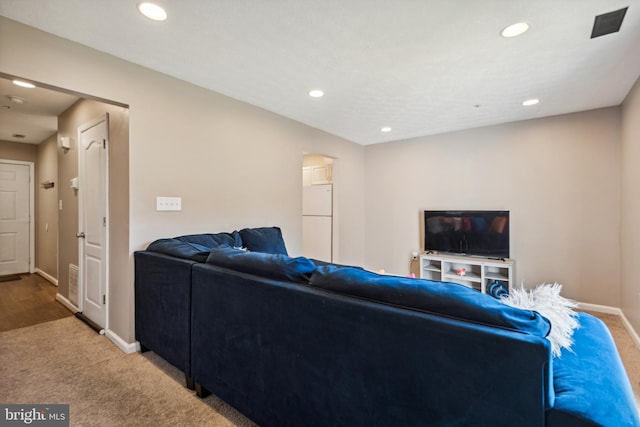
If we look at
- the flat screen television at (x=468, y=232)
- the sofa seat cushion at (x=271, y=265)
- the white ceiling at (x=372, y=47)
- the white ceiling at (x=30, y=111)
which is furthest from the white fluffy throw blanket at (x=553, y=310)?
the white ceiling at (x=30, y=111)

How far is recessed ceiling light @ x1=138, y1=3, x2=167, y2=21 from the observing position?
70.5 inches

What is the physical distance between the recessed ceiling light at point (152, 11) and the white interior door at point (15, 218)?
5.36 meters

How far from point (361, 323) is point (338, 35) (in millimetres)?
1933

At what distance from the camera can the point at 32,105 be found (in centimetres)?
343

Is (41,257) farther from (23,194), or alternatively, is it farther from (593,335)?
(593,335)

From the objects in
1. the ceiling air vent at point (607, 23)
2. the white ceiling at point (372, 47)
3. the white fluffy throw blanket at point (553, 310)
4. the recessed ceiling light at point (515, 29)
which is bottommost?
the white fluffy throw blanket at point (553, 310)

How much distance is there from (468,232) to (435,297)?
3717 mm

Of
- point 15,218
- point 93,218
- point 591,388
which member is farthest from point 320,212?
point 15,218

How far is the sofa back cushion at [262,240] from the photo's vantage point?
3074 millimetres

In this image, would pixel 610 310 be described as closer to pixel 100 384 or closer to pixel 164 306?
pixel 164 306

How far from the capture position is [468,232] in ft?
14.1

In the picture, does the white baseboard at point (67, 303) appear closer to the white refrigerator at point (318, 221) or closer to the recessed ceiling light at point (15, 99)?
the recessed ceiling light at point (15, 99)

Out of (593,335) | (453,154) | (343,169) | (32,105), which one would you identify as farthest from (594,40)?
(32,105)

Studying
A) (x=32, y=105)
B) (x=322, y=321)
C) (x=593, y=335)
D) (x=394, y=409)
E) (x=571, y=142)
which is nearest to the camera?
(x=394, y=409)
